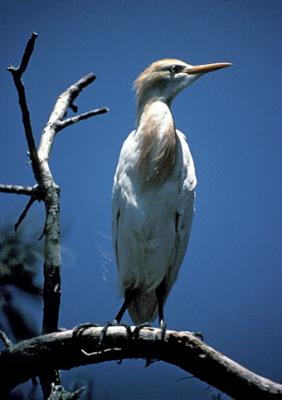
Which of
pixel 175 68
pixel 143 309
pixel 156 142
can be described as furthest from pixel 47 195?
pixel 175 68

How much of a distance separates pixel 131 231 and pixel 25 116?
20.0 inches

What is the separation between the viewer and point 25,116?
141 cm

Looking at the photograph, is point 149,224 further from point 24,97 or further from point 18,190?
point 24,97

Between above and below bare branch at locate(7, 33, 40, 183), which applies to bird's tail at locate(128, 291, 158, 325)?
below

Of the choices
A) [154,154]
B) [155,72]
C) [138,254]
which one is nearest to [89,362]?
[138,254]

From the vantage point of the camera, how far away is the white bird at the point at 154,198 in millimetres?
1732

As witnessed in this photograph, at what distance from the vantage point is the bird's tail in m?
1.89

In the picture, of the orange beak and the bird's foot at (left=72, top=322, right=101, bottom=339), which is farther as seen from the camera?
the orange beak

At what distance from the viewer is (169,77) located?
1967mm

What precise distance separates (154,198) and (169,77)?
479 mm

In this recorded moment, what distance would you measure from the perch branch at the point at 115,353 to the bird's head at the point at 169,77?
960mm

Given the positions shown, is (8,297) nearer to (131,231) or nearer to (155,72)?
(131,231)

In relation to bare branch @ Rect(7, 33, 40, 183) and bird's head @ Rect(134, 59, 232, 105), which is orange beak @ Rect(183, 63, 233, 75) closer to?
bird's head @ Rect(134, 59, 232, 105)

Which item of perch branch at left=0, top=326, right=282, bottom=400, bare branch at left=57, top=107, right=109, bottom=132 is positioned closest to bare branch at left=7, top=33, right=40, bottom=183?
bare branch at left=57, top=107, right=109, bottom=132
